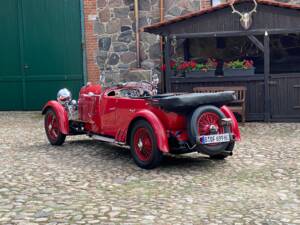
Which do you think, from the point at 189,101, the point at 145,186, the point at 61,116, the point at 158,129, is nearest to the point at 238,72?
the point at 61,116

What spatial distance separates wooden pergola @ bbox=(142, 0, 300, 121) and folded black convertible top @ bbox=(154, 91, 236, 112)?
484 cm

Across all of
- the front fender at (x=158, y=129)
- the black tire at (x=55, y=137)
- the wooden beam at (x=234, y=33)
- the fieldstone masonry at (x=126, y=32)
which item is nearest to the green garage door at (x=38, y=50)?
the fieldstone masonry at (x=126, y=32)

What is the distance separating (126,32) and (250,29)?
381 cm

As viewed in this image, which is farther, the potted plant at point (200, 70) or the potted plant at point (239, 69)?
the potted plant at point (200, 70)

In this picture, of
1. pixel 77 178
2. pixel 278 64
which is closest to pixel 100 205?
pixel 77 178

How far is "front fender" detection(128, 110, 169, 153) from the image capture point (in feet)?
22.2

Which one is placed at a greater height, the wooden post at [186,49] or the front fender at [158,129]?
the wooden post at [186,49]

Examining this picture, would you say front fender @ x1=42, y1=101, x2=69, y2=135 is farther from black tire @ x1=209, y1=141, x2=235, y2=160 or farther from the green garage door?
the green garage door

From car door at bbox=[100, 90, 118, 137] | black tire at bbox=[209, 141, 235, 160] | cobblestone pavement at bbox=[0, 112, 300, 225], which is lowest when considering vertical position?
cobblestone pavement at bbox=[0, 112, 300, 225]

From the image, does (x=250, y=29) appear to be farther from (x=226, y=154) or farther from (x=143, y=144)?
(x=143, y=144)

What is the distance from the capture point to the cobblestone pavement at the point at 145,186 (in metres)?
4.99

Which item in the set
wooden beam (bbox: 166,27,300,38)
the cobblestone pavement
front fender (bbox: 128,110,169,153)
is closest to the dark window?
wooden beam (bbox: 166,27,300,38)

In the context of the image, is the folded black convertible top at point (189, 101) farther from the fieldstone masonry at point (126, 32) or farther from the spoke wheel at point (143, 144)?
the fieldstone masonry at point (126, 32)

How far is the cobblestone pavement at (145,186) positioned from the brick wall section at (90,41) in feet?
18.3
